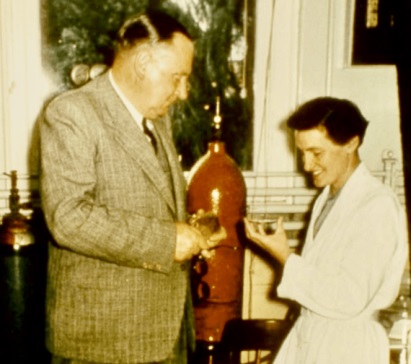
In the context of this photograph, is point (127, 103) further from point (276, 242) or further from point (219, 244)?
point (219, 244)

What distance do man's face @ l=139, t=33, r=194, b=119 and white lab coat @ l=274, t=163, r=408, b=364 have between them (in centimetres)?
68

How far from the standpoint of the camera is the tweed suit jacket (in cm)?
151

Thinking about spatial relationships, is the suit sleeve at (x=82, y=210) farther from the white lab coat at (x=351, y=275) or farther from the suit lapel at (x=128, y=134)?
the white lab coat at (x=351, y=275)

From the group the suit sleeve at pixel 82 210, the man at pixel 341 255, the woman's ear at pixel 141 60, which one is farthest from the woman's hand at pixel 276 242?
the woman's ear at pixel 141 60

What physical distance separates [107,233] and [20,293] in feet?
4.65

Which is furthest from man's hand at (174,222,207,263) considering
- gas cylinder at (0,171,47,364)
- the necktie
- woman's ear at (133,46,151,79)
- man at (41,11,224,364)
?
gas cylinder at (0,171,47,364)

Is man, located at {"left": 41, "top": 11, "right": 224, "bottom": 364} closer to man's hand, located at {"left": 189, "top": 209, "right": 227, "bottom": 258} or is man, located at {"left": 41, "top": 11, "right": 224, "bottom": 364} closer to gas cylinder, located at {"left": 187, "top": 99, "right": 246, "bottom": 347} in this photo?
man's hand, located at {"left": 189, "top": 209, "right": 227, "bottom": 258}

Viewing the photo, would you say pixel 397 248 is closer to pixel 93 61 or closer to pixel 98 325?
pixel 98 325

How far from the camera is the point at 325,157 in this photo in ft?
6.58

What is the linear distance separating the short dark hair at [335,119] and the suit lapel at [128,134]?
61 centimetres

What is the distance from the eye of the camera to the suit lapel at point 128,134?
1.66m

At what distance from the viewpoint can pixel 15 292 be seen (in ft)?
8.89

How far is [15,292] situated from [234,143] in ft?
4.95

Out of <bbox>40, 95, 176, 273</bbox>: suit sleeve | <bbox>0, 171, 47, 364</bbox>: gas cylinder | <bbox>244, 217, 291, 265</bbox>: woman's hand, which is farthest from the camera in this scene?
<bbox>0, 171, 47, 364</bbox>: gas cylinder
